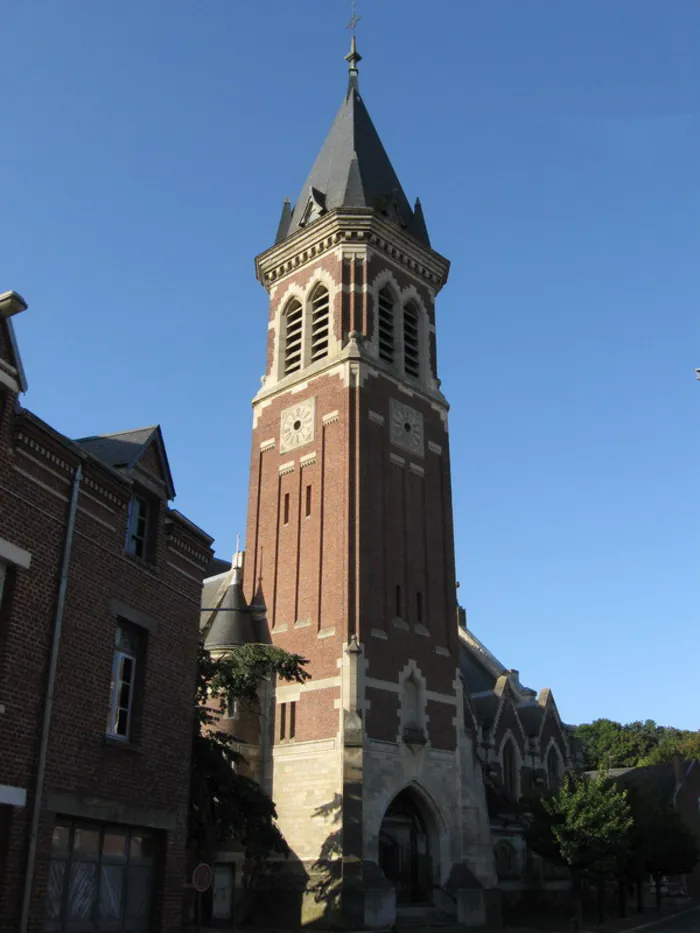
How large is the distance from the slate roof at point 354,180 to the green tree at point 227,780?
23.8 m

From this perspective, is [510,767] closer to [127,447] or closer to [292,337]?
[292,337]

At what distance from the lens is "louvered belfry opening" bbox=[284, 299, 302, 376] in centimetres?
4081

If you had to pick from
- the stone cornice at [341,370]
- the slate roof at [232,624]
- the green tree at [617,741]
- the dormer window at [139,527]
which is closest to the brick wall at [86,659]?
the dormer window at [139,527]

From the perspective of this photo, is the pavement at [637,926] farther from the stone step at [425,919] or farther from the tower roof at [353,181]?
the tower roof at [353,181]

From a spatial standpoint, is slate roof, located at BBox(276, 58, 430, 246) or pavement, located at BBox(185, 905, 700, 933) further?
slate roof, located at BBox(276, 58, 430, 246)

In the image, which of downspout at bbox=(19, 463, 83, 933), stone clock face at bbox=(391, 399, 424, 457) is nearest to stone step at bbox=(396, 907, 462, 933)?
stone clock face at bbox=(391, 399, 424, 457)

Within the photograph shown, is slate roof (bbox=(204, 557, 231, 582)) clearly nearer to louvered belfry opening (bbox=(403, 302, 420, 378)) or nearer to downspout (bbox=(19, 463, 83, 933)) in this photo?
louvered belfry opening (bbox=(403, 302, 420, 378))

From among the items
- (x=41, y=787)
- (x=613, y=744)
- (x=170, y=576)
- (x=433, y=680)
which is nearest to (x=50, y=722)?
(x=41, y=787)

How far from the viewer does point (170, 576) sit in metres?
17.2

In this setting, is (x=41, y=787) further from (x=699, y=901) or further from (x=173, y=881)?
(x=699, y=901)

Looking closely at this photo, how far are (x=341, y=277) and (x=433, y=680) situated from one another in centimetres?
1744

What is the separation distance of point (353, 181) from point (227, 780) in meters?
28.9

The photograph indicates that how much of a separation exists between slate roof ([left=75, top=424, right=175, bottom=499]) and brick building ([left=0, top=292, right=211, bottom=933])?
41mm

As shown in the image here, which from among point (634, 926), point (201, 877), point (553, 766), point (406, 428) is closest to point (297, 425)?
point (406, 428)
